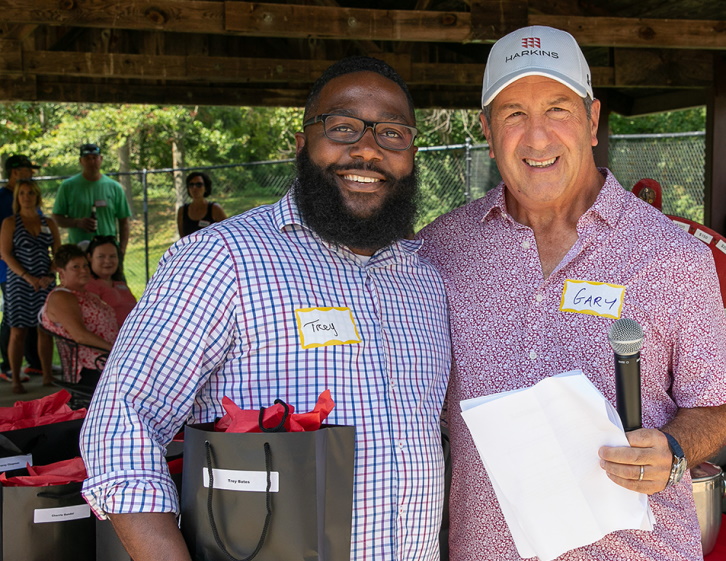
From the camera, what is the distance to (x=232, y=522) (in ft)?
5.33

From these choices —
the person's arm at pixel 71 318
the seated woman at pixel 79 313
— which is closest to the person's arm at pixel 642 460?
the seated woman at pixel 79 313

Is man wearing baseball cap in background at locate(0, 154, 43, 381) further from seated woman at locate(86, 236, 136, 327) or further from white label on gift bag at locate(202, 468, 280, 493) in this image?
white label on gift bag at locate(202, 468, 280, 493)

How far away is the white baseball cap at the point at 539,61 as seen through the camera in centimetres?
215

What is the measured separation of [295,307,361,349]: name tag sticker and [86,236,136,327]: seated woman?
484 centimetres

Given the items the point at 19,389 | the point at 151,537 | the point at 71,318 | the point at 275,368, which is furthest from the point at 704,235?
the point at 19,389

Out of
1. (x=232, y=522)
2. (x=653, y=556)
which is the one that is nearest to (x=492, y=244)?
(x=653, y=556)

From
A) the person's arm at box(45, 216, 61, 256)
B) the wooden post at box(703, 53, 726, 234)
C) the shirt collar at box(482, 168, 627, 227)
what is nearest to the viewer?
the shirt collar at box(482, 168, 627, 227)

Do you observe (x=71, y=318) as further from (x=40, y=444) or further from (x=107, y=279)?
(x=40, y=444)

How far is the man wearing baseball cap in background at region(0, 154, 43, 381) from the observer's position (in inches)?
342

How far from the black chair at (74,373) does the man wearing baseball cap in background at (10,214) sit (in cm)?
296

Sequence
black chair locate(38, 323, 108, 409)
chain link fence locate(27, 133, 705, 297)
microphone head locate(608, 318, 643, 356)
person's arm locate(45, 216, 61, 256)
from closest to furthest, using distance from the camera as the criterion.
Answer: microphone head locate(608, 318, 643, 356) → black chair locate(38, 323, 108, 409) → person's arm locate(45, 216, 61, 256) → chain link fence locate(27, 133, 705, 297)

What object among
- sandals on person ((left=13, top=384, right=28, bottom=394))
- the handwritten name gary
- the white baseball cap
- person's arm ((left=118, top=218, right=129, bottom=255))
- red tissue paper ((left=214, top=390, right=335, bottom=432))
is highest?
the white baseball cap

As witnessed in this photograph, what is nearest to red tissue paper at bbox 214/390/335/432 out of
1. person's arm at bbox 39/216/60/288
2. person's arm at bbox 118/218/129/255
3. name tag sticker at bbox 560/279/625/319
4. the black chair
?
name tag sticker at bbox 560/279/625/319

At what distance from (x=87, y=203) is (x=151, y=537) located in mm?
8379
